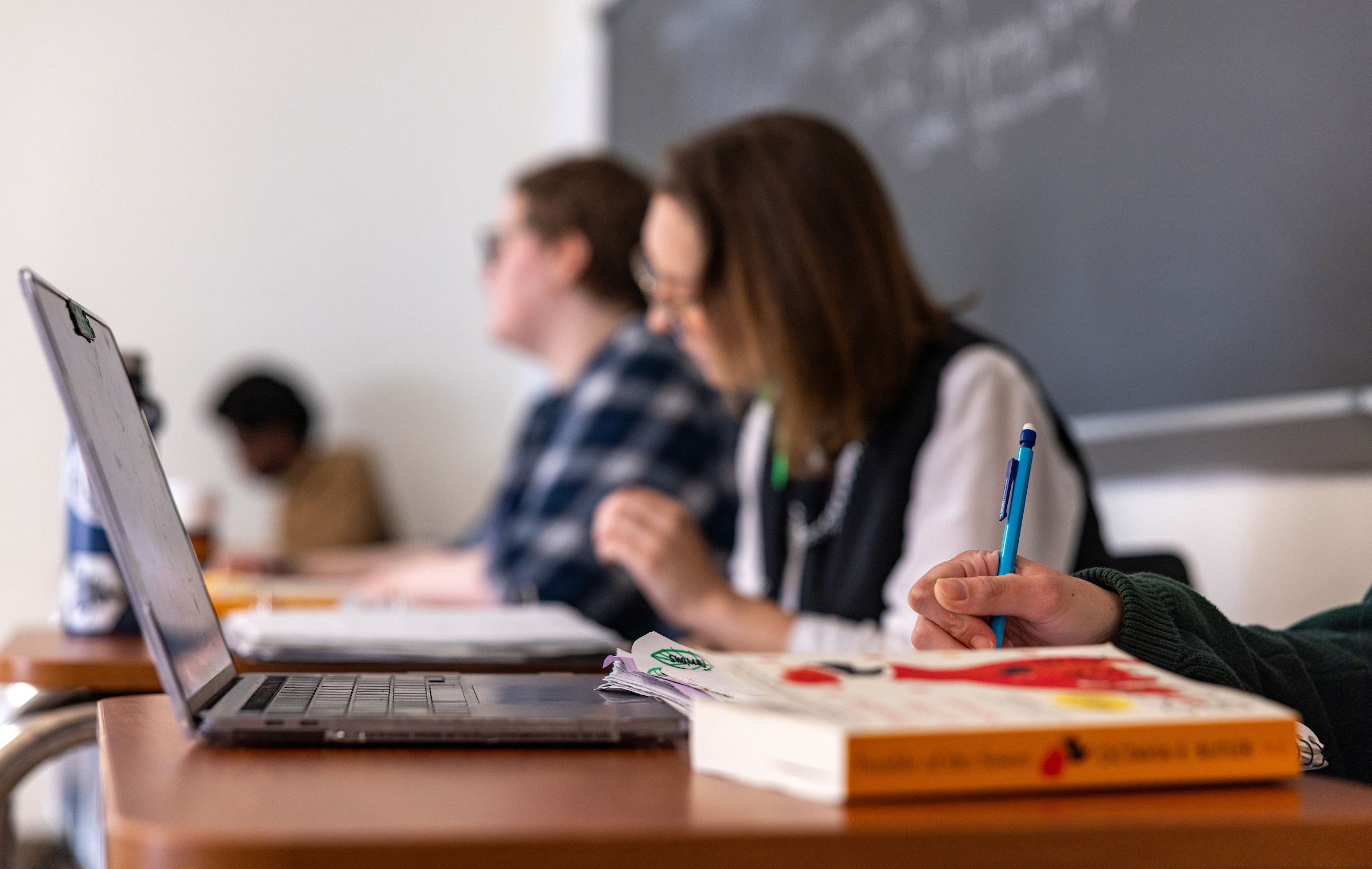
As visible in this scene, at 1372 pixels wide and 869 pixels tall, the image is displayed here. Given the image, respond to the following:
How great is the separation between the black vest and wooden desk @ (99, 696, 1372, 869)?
2.49 feet

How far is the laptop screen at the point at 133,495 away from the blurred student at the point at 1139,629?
0.31 meters

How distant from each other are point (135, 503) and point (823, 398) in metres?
0.84

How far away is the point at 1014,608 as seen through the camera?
549mm

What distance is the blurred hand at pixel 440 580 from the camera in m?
1.83

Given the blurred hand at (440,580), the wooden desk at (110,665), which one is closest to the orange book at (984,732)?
the wooden desk at (110,665)

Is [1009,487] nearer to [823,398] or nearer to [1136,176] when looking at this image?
[823,398]

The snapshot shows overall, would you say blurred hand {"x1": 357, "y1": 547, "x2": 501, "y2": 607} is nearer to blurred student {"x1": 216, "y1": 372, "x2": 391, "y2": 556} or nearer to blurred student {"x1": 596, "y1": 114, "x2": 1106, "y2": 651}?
blurred student {"x1": 596, "y1": 114, "x2": 1106, "y2": 651}

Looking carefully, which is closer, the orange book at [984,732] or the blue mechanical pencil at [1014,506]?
the orange book at [984,732]

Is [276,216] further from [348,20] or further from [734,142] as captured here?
[734,142]

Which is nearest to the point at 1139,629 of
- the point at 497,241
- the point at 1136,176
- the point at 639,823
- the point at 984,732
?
the point at 984,732

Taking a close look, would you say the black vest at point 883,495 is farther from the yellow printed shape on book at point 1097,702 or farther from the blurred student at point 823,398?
the yellow printed shape on book at point 1097,702

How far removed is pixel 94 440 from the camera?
486mm

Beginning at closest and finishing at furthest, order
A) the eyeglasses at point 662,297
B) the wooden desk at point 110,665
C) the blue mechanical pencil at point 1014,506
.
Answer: the blue mechanical pencil at point 1014,506
the wooden desk at point 110,665
the eyeglasses at point 662,297

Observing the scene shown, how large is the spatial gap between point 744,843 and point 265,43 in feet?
11.2
